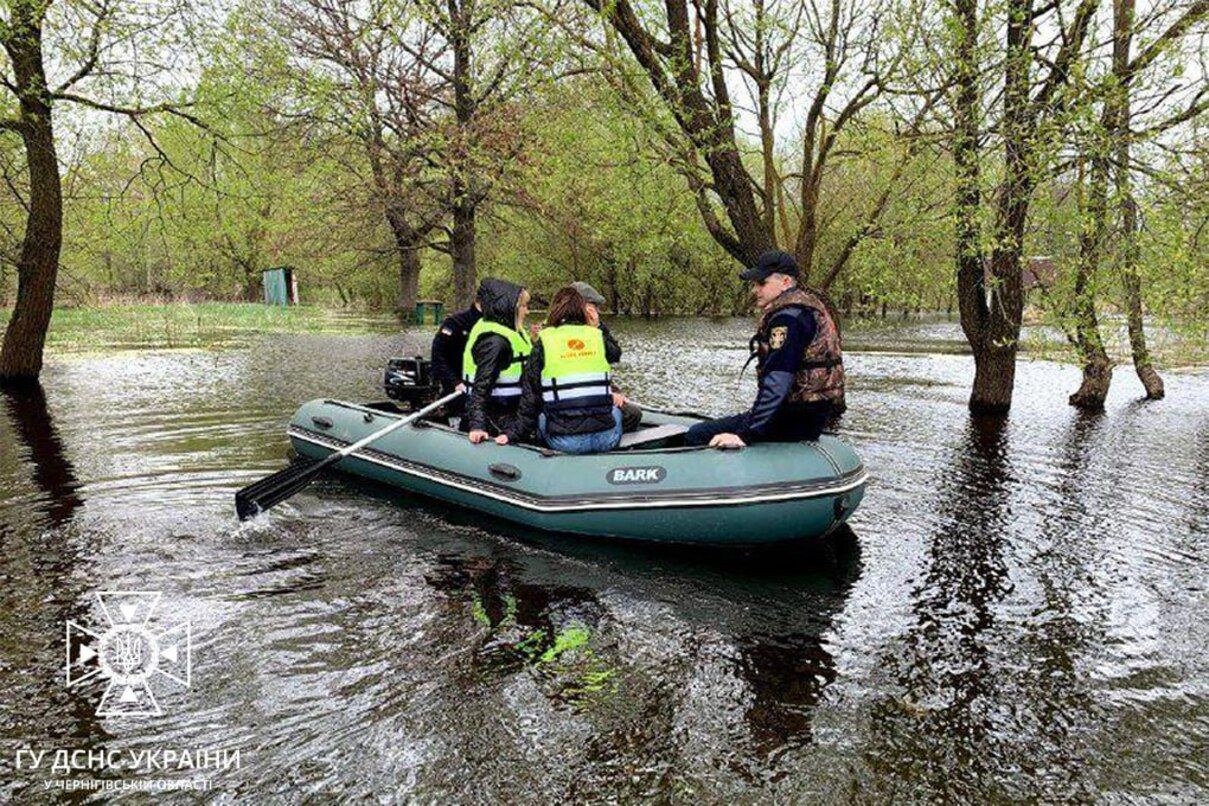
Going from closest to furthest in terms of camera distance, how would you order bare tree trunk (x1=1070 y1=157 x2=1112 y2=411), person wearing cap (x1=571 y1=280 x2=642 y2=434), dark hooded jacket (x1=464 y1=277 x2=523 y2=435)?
person wearing cap (x1=571 y1=280 x2=642 y2=434) → dark hooded jacket (x1=464 y1=277 x2=523 y2=435) → bare tree trunk (x1=1070 y1=157 x2=1112 y2=411)

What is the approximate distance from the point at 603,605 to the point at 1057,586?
287 centimetres

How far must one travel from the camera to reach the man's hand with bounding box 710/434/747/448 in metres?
5.45

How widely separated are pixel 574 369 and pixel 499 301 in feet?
3.11

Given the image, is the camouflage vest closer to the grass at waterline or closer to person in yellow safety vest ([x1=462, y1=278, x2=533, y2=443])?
person in yellow safety vest ([x1=462, y1=278, x2=533, y2=443])


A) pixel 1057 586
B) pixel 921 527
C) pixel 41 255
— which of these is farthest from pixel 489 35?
pixel 1057 586

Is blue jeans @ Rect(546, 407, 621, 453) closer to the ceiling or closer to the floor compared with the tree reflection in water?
closer to the ceiling

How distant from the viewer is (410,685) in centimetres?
388

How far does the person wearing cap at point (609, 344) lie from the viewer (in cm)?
604

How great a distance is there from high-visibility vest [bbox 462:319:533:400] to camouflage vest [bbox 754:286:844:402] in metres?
2.00

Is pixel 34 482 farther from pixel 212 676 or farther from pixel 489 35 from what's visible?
pixel 489 35

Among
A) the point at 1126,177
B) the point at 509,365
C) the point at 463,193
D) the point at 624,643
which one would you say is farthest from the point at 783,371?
the point at 463,193

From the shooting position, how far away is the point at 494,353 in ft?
20.9

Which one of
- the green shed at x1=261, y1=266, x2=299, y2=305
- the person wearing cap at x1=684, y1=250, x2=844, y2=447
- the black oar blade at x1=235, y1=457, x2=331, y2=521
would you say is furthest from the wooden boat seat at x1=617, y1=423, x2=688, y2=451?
the green shed at x1=261, y1=266, x2=299, y2=305

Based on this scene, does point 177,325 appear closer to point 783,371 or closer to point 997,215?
point 997,215
